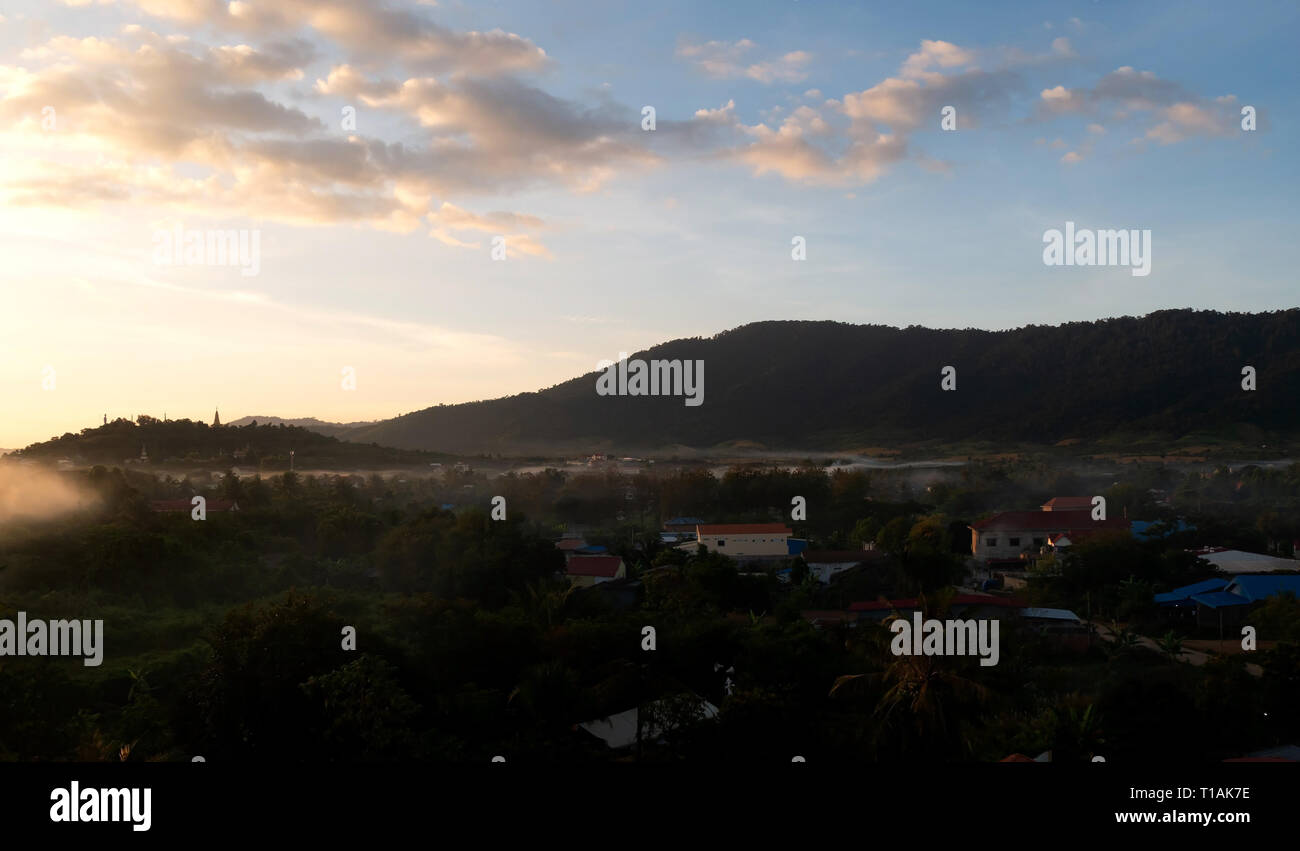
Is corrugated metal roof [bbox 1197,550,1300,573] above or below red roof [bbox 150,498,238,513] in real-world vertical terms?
below

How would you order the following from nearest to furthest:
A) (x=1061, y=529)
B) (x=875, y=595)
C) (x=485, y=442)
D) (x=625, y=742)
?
(x=625, y=742)
(x=875, y=595)
(x=1061, y=529)
(x=485, y=442)

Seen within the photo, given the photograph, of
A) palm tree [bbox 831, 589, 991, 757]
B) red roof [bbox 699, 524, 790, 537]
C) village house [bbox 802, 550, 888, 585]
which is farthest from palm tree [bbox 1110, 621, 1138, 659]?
red roof [bbox 699, 524, 790, 537]

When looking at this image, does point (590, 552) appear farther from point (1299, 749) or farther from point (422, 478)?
point (422, 478)

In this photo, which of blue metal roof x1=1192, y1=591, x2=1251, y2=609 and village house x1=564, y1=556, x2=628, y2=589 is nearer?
blue metal roof x1=1192, y1=591, x2=1251, y2=609

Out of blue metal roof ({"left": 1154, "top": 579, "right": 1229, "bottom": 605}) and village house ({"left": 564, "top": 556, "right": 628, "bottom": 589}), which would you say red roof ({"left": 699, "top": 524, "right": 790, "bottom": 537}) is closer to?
village house ({"left": 564, "top": 556, "right": 628, "bottom": 589})

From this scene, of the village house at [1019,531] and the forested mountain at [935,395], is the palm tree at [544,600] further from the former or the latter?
the forested mountain at [935,395]
